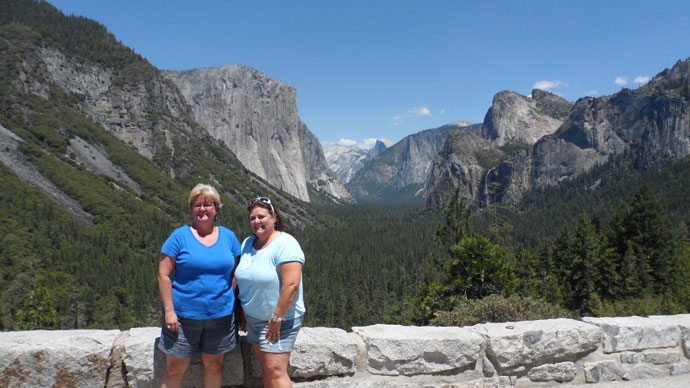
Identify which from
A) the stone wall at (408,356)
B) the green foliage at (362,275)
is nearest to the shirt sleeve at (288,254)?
the stone wall at (408,356)

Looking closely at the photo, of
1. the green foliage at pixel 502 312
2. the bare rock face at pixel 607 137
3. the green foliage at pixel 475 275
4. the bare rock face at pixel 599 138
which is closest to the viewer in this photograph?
the green foliage at pixel 502 312

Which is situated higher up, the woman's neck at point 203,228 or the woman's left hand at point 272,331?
the woman's neck at point 203,228

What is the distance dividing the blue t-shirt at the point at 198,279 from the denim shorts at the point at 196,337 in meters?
0.08

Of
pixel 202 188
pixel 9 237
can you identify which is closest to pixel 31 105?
pixel 9 237

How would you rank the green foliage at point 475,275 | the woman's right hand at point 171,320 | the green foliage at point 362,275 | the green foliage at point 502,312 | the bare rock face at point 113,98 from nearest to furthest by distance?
the woman's right hand at point 171,320 → the green foliage at point 502,312 → the green foliage at point 475,275 → the green foliage at point 362,275 → the bare rock face at point 113,98

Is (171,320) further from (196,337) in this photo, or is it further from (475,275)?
(475,275)

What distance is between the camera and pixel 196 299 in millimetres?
3426

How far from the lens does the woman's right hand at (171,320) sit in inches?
132

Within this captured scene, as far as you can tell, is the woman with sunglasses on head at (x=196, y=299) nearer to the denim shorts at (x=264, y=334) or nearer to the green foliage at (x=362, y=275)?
the denim shorts at (x=264, y=334)

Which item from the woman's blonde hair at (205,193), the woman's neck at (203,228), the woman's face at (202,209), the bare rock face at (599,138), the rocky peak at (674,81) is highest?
the rocky peak at (674,81)

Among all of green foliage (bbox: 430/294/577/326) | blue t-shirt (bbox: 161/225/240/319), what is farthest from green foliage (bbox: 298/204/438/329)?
blue t-shirt (bbox: 161/225/240/319)

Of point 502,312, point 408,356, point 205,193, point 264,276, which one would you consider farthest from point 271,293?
point 502,312

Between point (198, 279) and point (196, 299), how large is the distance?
186 mm

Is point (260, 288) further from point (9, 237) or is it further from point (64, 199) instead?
point (64, 199)
